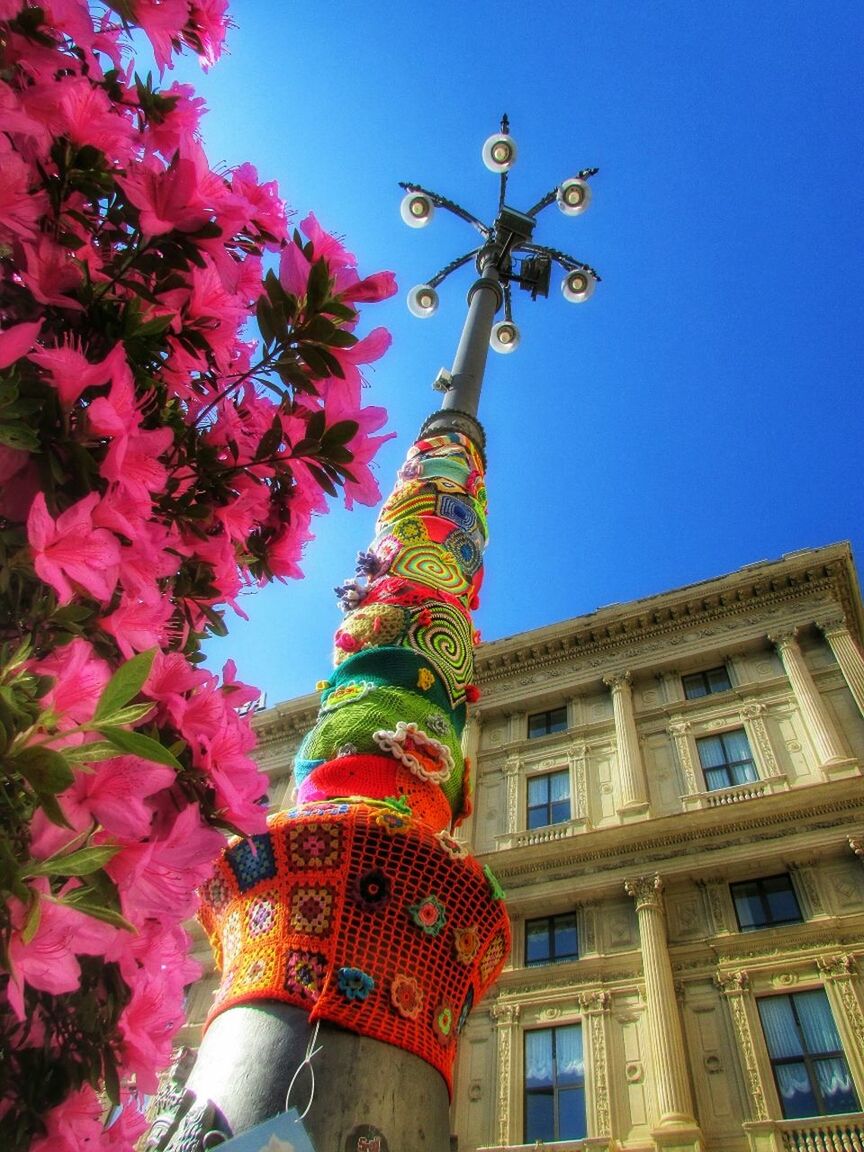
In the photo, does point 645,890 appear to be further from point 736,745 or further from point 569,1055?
point 736,745

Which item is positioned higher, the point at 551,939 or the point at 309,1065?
the point at 551,939

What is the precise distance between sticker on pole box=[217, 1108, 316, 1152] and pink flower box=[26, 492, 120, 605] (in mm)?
1773

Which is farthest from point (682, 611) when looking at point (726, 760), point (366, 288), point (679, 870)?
point (366, 288)

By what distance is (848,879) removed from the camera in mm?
14992

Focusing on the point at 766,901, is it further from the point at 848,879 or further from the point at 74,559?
the point at 74,559

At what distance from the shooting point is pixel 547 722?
2217 centimetres

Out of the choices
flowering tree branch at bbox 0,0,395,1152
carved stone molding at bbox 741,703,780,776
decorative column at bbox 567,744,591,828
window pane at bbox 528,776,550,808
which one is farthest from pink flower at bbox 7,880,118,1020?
window pane at bbox 528,776,550,808

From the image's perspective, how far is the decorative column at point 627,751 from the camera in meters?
17.9

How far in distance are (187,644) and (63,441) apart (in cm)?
77

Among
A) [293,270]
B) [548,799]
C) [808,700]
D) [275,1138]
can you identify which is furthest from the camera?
[548,799]

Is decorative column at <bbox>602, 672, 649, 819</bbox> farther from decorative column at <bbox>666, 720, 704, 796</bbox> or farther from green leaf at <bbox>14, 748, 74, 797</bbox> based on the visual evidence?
green leaf at <bbox>14, 748, 74, 797</bbox>

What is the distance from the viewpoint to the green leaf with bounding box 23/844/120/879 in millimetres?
1061

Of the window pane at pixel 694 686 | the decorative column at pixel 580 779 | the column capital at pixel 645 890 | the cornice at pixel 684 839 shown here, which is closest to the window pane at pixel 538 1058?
the column capital at pixel 645 890

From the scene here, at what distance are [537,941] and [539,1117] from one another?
10.7 ft
